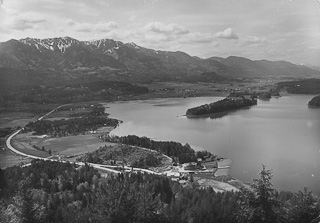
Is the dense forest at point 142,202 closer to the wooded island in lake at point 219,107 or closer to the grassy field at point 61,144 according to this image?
the grassy field at point 61,144

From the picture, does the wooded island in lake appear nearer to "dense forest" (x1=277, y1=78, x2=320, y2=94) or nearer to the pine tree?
"dense forest" (x1=277, y1=78, x2=320, y2=94)

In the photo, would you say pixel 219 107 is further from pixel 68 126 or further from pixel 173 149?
pixel 173 149

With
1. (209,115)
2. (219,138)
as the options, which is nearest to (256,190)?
(219,138)

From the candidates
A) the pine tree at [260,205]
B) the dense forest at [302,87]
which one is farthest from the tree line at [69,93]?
the pine tree at [260,205]

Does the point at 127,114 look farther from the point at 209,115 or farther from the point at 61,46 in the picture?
the point at 61,46

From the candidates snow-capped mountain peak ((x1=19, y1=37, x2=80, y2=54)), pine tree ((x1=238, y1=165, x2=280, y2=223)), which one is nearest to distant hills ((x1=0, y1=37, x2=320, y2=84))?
snow-capped mountain peak ((x1=19, y1=37, x2=80, y2=54))

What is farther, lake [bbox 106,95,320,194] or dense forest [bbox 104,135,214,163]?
dense forest [bbox 104,135,214,163]

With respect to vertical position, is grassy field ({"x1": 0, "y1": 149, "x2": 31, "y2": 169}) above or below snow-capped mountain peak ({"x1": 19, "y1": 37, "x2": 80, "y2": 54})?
below
